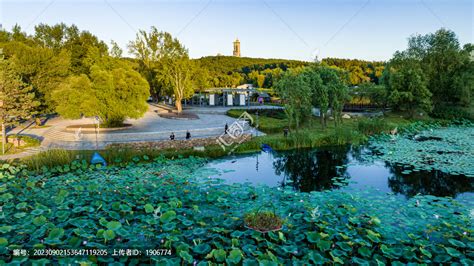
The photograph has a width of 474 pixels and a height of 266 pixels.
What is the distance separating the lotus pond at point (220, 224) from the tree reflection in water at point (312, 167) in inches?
91.5

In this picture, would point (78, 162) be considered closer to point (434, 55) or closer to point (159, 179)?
point (159, 179)

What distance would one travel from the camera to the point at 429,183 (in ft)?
43.0

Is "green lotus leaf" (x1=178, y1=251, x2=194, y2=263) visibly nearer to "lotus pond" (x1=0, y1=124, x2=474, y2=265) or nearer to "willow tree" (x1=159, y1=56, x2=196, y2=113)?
"lotus pond" (x1=0, y1=124, x2=474, y2=265)

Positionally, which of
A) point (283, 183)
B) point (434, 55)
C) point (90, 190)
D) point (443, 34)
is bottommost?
point (283, 183)

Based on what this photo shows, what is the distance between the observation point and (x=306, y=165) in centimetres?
1648

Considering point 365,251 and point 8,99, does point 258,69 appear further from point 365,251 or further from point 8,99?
point 365,251

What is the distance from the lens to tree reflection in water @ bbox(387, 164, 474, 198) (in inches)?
475

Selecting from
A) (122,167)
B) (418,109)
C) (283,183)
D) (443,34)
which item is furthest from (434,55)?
(122,167)

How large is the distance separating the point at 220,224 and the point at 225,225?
126 mm

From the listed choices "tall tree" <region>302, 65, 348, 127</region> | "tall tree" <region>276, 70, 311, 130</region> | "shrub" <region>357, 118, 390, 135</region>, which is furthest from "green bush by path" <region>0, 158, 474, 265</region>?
"tall tree" <region>302, 65, 348, 127</region>

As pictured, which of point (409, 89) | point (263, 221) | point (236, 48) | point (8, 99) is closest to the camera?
point (263, 221)

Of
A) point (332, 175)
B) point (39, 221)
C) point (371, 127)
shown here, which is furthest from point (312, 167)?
point (39, 221)

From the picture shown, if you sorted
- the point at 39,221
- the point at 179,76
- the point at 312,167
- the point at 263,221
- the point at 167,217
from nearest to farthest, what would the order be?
the point at 39,221 → the point at 167,217 → the point at 263,221 → the point at 312,167 → the point at 179,76

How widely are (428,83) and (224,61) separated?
7069cm
